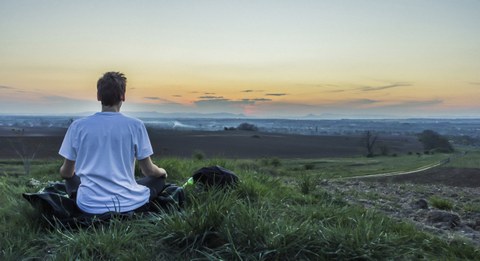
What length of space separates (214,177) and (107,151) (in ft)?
5.53

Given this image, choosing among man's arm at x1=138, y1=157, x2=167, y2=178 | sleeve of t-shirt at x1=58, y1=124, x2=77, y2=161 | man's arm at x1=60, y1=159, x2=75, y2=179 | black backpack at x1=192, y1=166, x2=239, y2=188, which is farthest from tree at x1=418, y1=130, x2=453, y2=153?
sleeve of t-shirt at x1=58, y1=124, x2=77, y2=161

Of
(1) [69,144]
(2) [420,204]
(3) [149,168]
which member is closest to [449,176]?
(2) [420,204]

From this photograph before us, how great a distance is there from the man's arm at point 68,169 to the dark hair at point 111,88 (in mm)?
730

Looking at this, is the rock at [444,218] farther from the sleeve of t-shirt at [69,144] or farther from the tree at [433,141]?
the tree at [433,141]

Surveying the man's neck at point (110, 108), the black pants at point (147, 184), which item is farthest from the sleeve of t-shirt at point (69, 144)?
the black pants at point (147, 184)

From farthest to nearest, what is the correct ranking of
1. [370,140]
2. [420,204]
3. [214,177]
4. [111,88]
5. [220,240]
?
[370,140]
[420,204]
[214,177]
[111,88]
[220,240]

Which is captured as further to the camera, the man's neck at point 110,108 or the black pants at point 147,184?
the black pants at point 147,184

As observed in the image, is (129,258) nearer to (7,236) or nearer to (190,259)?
(190,259)

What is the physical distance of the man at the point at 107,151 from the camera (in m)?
4.48

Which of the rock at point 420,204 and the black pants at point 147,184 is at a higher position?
the black pants at point 147,184

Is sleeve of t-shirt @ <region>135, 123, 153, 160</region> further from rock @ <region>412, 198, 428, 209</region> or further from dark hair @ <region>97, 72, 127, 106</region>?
rock @ <region>412, 198, 428, 209</region>

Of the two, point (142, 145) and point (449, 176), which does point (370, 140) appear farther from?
point (142, 145)

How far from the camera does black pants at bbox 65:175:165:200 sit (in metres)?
4.99

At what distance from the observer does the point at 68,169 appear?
477 cm
